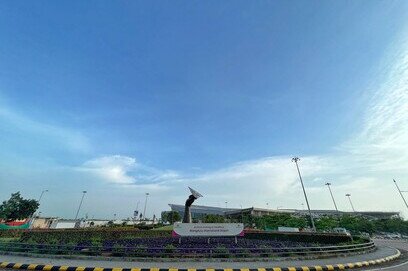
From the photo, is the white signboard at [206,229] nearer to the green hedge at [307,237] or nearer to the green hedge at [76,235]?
the green hedge at [307,237]

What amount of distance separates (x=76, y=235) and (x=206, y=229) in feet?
53.9

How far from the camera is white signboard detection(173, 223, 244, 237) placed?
63.3ft

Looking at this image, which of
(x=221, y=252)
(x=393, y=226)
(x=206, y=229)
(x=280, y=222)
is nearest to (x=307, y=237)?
(x=206, y=229)

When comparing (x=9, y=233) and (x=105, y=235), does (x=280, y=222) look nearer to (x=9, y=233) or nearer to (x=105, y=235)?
(x=105, y=235)

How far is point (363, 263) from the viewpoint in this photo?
12273 mm

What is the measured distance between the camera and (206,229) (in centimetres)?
1948

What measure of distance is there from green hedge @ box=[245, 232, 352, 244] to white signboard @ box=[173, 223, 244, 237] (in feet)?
35.5

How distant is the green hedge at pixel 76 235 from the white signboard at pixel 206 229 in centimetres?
1168

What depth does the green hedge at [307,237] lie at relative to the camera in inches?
871

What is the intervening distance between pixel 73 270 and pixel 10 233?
3397cm

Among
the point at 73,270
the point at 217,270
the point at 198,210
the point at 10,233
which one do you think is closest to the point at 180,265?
the point at 217,270

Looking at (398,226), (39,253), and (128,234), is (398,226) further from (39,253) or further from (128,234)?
(39,253)

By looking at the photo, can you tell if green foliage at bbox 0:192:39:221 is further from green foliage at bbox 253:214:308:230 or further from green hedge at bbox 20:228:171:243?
green foliage at bbox 253:214:308:230

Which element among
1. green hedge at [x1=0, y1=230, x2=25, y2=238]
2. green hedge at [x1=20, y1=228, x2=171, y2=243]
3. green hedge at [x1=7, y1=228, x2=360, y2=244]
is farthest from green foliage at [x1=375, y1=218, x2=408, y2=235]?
green hedge at [x1=0, y1=230, x2=25, y2=238]
